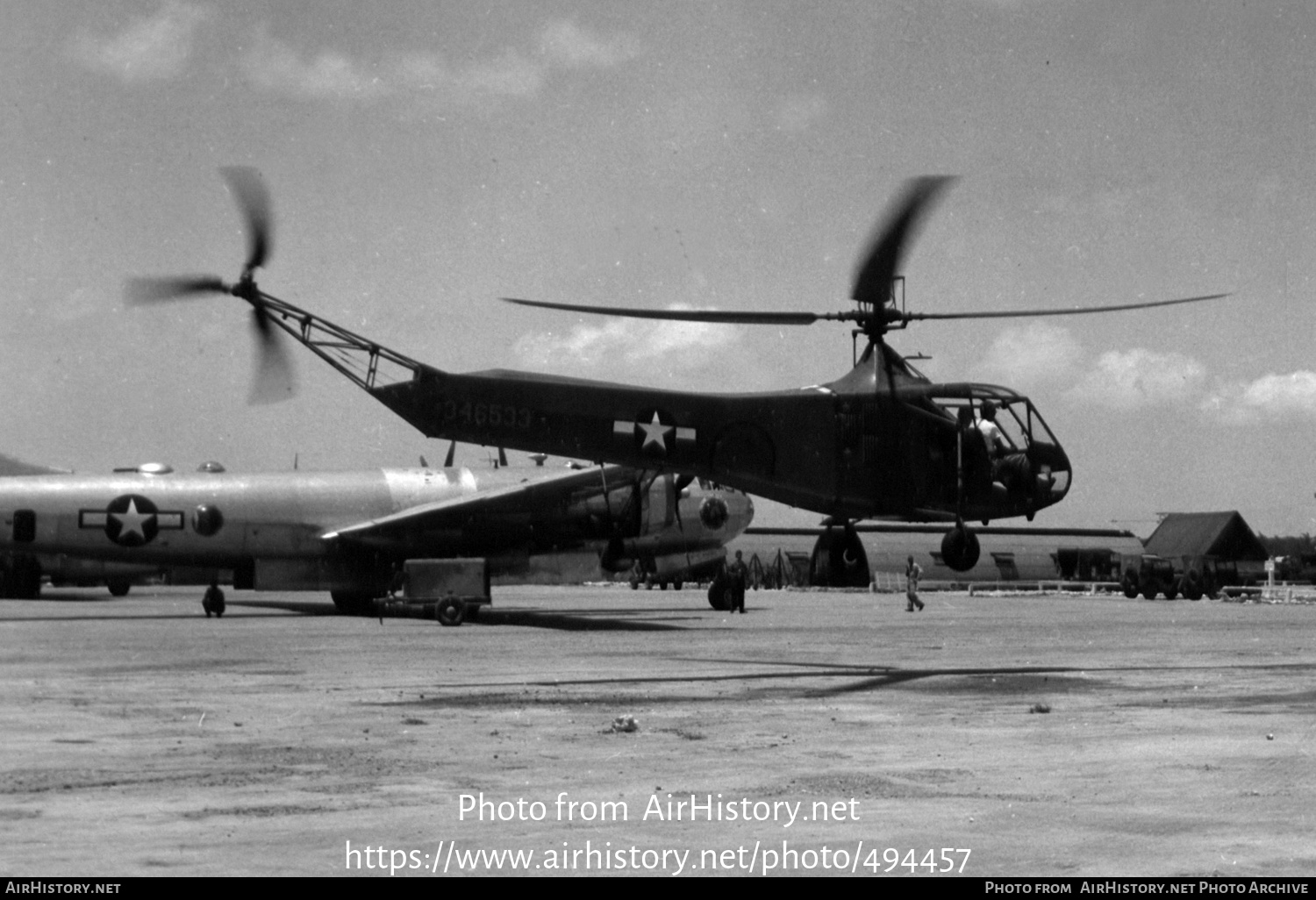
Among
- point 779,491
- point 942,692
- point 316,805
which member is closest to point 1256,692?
point 942,692

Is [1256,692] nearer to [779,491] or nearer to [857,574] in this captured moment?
[857,574]

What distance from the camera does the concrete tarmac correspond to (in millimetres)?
8414

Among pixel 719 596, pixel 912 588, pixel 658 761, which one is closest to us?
pixel 658 761

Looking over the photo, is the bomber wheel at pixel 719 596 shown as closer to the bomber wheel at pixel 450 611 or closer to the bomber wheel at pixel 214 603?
the bomber wheel at pixel 450 611

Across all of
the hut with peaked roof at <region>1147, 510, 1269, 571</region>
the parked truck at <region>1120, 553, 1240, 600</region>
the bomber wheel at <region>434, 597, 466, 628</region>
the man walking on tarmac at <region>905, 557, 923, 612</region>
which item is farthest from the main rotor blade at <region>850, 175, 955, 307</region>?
the hut with peaked roof at <region>1147, 510, 1269, 571</region>

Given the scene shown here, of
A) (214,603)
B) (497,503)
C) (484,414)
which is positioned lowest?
(214,603)

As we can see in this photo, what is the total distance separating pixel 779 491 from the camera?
2275cm

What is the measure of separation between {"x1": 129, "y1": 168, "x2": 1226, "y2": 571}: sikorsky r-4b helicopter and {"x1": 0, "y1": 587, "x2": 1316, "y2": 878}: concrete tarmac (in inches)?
102

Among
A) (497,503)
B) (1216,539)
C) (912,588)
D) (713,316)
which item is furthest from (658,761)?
(1216,539)

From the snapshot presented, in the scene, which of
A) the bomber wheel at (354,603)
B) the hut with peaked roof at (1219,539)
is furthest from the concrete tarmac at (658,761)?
the hut with peaked roof at (1219,539)

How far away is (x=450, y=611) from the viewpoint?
36312mm

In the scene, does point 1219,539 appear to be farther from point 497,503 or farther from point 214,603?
point 214,603

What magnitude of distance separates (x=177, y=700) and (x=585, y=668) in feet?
21.9

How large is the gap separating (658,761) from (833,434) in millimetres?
10908
